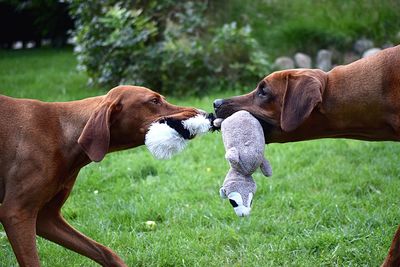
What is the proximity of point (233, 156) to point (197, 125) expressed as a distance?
1.24ft

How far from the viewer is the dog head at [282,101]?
12.8 ft

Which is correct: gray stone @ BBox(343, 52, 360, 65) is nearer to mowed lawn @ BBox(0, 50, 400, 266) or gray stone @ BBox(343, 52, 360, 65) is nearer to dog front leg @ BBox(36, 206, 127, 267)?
mowed lawn @ BBox(0, 50, 400, 266)

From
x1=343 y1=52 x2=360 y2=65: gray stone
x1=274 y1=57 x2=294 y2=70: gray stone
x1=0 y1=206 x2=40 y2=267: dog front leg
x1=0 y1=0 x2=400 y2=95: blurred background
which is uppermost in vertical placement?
x1=0 y1=206 x2=40 y2=267: dog front leg

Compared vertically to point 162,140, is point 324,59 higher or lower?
lower

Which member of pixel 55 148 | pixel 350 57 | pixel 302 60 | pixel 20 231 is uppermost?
pixel 55 148

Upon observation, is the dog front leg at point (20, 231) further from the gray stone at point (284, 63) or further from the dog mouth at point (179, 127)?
the gray stone at point (284, 63)

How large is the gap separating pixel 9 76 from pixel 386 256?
904 centimetres

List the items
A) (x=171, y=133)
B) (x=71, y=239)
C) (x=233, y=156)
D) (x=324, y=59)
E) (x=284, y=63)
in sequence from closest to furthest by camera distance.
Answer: (x=233, y=156), (x=171, y=133), (x=71, y=239), (x=284, y=63), (x=324, y=59)

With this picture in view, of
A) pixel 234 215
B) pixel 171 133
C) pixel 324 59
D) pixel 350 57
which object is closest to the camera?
pixel 171 133

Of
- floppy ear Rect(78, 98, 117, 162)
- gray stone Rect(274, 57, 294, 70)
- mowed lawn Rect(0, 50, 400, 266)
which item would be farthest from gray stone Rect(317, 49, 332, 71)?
floppy ear Rect(78, 98, 117, 162)

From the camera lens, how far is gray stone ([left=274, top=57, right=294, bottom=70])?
10.3 m

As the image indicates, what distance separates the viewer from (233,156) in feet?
12.3

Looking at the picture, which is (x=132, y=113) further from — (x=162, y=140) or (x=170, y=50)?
(x=170, y=50)

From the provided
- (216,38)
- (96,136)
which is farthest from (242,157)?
(216,38)
